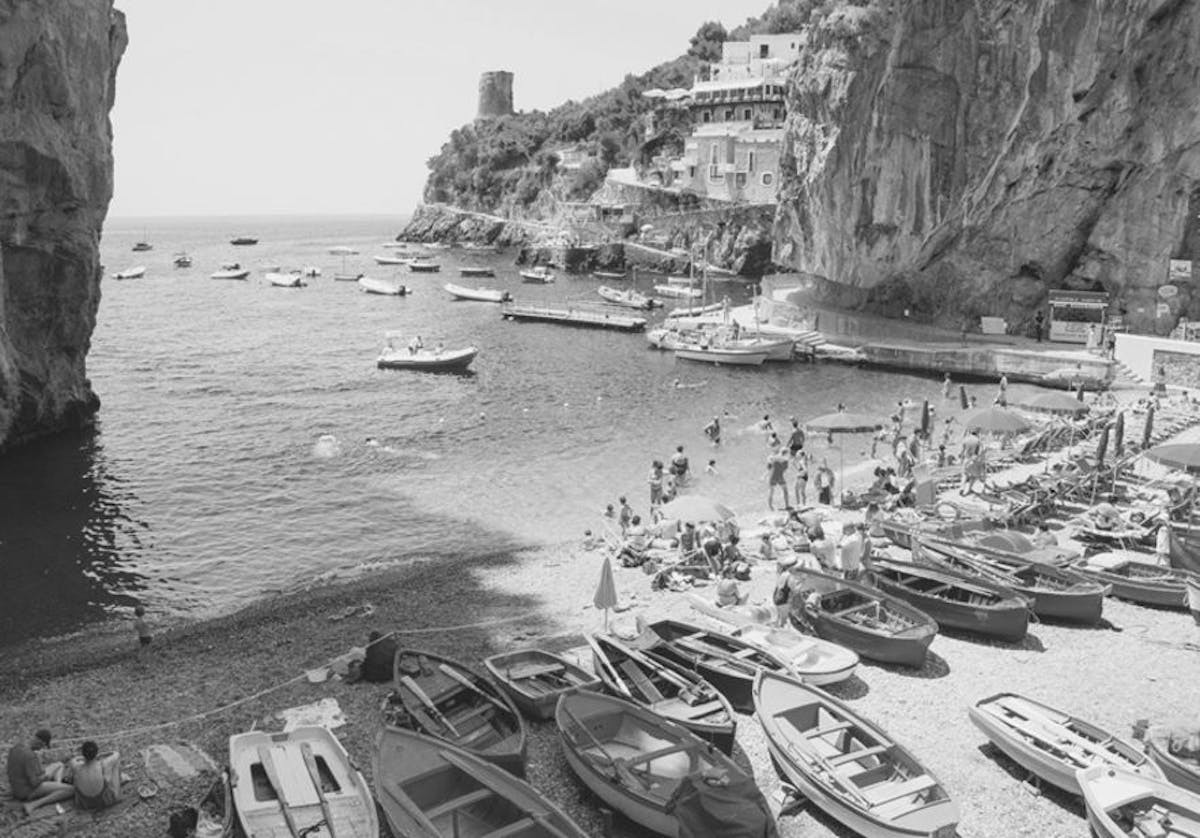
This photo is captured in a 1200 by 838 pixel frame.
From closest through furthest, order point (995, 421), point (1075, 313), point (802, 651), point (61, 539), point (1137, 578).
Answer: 1. point (802, 651)
2. point (1137, 578)
3. point (61, 539)
4. point (995, 421)
5. point (1075, 313)

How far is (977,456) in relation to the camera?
83.7ft

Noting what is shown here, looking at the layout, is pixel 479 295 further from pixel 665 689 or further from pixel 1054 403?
pixel 665 689

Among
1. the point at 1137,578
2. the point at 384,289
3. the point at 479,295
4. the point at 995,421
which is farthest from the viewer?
the point at 384,289

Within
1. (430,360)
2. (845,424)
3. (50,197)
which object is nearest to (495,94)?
(430,360)

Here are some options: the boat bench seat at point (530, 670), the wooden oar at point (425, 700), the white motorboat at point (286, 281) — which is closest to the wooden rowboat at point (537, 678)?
the boat bench seat at point (530, 670)

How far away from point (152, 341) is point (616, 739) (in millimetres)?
57295

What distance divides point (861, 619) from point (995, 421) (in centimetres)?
1168

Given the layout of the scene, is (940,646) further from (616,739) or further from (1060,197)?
(1060,197)

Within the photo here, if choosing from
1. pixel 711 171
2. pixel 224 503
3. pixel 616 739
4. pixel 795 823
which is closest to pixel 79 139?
pixel 224 503

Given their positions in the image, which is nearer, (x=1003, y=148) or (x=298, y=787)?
(x=298, y=787)

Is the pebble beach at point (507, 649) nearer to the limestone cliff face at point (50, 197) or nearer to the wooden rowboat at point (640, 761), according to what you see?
the wooden rowboat at point (640, 761)

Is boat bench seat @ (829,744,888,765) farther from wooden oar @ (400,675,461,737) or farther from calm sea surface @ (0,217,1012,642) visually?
calm sea surface @ (0,217,1012,642)

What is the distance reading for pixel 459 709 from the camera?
527 inches

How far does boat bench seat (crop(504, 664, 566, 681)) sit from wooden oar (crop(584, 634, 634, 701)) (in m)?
0.58
